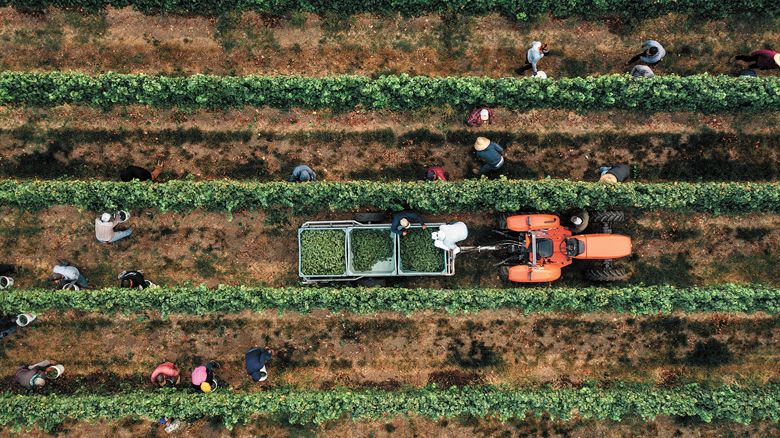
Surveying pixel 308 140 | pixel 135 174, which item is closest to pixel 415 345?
pixel 308 140

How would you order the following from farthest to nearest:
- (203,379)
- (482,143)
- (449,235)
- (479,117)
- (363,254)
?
1. (479,117)
2. (203,379)
3. (363,254)
4. (482,143)
5. (449,235)

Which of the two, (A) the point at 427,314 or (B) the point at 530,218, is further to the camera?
(A) the point at 427,314

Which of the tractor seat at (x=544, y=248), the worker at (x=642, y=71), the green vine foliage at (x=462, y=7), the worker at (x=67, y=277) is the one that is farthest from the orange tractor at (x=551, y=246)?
the worker at (x=67, y=277)

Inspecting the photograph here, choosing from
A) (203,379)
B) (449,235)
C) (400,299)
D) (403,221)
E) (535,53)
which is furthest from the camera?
(535,53)

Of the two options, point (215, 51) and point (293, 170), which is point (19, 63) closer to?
point (215, 51)

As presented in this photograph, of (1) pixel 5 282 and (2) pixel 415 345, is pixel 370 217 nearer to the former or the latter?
(2) pixel 415 345

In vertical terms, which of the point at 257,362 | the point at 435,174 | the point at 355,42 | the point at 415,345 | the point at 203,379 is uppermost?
the point at 355,42

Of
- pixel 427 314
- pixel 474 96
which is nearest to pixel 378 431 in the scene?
pixel 427 314
